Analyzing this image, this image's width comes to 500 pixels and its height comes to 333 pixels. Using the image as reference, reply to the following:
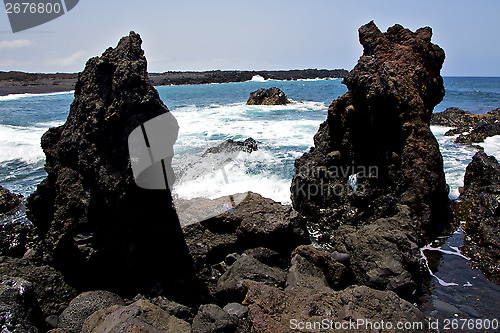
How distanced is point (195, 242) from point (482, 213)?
5453 mm

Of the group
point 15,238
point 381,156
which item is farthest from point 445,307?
point 15,238

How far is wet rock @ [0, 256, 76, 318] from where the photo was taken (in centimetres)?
403

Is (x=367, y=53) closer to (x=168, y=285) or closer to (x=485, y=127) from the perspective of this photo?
(x=168, y=285)

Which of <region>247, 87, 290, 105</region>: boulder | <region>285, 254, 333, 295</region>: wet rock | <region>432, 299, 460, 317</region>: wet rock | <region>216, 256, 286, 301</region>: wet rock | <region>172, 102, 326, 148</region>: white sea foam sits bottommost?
<region>432, 299, 460, 317</region>: wet rock

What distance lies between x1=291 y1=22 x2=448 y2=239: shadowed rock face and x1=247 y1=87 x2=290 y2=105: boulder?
21.6 meters

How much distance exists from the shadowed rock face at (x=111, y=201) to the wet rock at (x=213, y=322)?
3.59 ft

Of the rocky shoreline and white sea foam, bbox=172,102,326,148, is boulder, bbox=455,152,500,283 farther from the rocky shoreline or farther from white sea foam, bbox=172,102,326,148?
white sea foam, bbox=172,102,326,148

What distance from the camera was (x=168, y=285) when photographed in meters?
4.26

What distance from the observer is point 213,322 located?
3.34 metres

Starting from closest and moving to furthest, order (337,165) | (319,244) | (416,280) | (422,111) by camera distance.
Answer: (416,280), (319,244), (422,111), (337,165)

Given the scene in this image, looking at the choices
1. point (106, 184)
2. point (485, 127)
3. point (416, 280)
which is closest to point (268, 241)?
point (416, 280)

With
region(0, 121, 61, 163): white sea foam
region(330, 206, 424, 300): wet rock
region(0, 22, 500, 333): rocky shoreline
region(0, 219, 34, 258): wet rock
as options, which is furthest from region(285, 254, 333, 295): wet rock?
region(0, 121, 61, 163): white sea foam

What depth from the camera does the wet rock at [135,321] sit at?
2854 mm

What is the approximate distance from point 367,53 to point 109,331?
752cm
